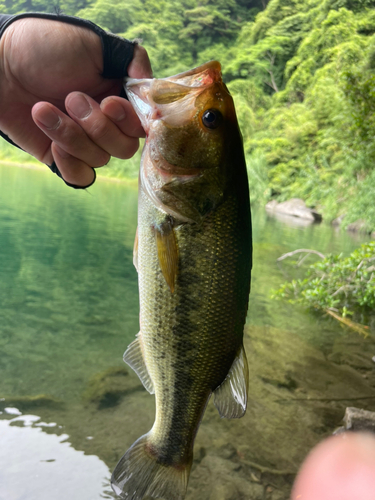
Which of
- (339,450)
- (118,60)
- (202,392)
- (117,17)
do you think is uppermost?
(118,60)

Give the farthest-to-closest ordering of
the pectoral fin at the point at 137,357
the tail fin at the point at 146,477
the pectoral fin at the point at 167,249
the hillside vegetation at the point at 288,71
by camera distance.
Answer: the hillside vegetation at the point at 288,71
the pectoral fin at the point at 137,357
the tail fin at the point at 146,477
the pectoral fin at the point at 167,249

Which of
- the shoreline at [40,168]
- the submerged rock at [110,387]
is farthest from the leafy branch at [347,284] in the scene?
the shoreline at [40,168]

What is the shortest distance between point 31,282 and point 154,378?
6625mm

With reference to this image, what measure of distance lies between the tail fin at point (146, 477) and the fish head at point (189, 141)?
0.88 m

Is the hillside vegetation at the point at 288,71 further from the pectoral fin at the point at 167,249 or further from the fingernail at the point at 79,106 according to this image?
the pectoral fin at the point at 167,249

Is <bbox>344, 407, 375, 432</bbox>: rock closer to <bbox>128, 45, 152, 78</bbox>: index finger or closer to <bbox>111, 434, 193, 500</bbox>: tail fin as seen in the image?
<bbox>111, 434, 193, 500</bbox>: tail fin

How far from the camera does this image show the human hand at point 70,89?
1497 millimetres

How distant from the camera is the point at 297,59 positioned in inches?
1563

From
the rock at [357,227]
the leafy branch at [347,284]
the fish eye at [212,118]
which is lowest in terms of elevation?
the rock at [357,227]

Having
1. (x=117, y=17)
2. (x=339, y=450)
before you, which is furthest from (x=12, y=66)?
(x=117, y=17)

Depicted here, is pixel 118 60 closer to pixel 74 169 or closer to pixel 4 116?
pixel 74 169

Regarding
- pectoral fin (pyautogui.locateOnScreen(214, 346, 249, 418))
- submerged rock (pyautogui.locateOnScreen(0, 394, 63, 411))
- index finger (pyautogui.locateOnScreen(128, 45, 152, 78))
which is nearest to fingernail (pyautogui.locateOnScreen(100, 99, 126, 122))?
index finger (pyautogui.locateOnScreen(128, 45, 152, 78))

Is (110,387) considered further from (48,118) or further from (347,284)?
(347,284)

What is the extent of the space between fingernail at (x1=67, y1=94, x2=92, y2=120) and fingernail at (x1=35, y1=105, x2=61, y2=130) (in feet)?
0.22
